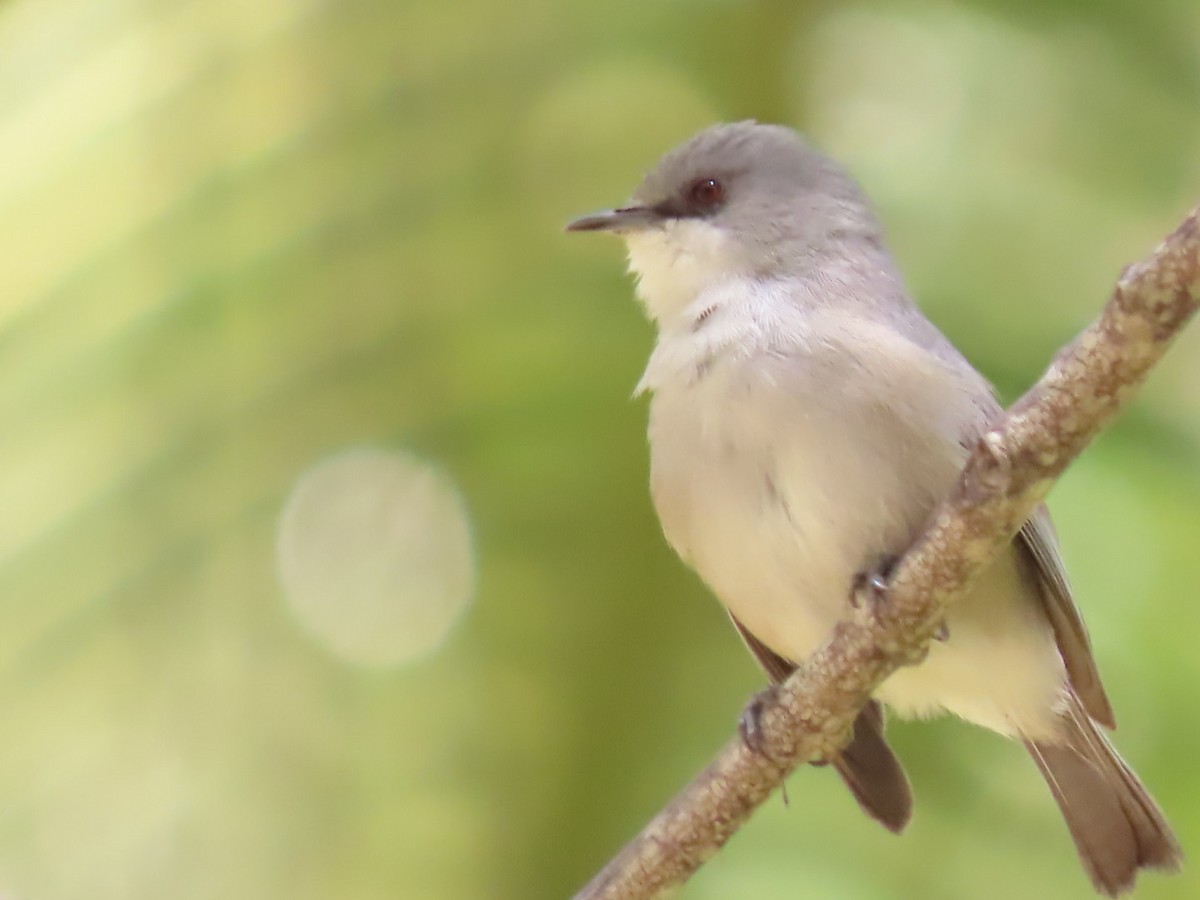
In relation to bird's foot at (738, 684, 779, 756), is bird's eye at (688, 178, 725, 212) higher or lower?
higher

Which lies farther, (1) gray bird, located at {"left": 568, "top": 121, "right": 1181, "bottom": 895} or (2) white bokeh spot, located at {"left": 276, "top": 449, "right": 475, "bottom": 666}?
(2) white bokeh spot, located at {"left": 276, "top": 449, "right": 475, "bottom": 666}

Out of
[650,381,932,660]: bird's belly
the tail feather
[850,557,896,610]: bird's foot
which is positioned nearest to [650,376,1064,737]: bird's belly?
[650,381,932,660]: bird's belly

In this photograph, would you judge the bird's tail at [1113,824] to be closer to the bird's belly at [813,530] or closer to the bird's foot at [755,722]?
the bird's belly at [813,530]

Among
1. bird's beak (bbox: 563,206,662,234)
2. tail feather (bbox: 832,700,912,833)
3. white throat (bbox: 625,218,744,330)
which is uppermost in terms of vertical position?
bird's beak (bbox: 563,206,662,234)

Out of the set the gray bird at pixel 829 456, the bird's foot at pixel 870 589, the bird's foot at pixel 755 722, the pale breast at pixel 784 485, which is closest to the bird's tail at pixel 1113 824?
the gray bird at pixel 829 456

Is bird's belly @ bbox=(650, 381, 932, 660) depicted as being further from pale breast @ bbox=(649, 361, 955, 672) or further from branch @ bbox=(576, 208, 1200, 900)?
branch @ bbox=(576, 208, 1200, 900)

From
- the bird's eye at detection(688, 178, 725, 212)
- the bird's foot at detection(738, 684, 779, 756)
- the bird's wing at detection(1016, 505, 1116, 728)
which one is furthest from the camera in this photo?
the bird's eye at detection(688, 178, 725, 212)

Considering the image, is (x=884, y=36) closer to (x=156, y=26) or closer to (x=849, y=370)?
(x=849, y=370)

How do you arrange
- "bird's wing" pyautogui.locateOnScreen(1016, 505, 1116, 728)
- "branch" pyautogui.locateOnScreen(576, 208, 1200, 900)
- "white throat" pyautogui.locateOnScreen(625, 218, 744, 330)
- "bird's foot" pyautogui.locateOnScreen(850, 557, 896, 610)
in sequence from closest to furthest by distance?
1. "branch" pyautogui.locateOnScreen(576, 208, 1200, 900)
2. "bird's foot" pyautogui.locateOnScreen(850, 557, 896, 610)
3. "bird's wing" pyautogui.locateOnScreen(1016, 505, 1116, 728)
4. "white throat" pyautogui.locateOnScreen(625, 218, 744, 330)
